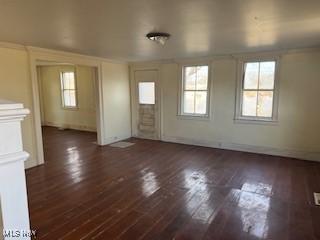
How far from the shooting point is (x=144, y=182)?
358 cm

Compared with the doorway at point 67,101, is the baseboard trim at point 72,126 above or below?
below

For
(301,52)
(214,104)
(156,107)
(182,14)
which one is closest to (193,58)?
(214,104)

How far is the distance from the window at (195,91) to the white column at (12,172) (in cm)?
519

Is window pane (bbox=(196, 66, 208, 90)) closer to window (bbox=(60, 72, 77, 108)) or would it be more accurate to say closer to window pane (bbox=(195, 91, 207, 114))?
window pane (bbox=(195, 91, 207, 114))

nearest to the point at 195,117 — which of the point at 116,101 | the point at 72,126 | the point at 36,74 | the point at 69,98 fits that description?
the point at 116,101

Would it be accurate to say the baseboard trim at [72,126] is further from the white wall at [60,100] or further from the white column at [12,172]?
the white column at [12,172]

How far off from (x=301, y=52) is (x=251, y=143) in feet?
7.16

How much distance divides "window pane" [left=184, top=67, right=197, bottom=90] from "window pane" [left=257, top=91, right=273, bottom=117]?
165 cm

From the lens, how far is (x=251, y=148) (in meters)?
5.25

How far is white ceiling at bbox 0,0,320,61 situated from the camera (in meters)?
2.14

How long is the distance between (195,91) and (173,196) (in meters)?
3.37

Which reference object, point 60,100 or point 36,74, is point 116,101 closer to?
point 36,74

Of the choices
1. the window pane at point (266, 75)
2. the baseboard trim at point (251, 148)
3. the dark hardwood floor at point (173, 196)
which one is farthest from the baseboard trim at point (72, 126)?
the window pane at point (266, 75)

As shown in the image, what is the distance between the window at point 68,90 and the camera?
8.05 metres
